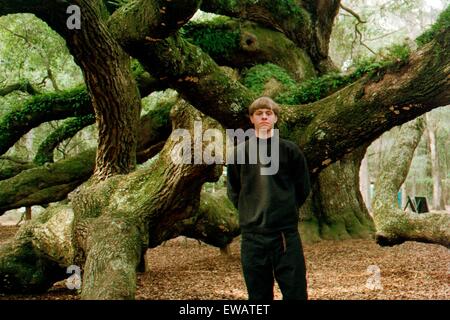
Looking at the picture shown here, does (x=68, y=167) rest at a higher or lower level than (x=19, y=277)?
higher

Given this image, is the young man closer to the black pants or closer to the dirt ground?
the black pants

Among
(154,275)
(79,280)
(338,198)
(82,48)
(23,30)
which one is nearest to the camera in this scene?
(82,48)

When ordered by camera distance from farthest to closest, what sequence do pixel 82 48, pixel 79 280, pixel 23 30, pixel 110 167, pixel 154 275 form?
1. pixel 23 30
2. pixel 154 275
3. pixel 110 167
4. pixel 79 280
5. pixel 82 48

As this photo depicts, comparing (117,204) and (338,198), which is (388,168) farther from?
(117,204)

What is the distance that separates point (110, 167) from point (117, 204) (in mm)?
1035

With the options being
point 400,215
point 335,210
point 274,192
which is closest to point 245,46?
point 335,210

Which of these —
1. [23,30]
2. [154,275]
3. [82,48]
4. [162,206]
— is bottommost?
[154,275]

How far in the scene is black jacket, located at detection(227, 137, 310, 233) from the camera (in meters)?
3.34

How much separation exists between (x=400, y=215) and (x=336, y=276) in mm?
1255

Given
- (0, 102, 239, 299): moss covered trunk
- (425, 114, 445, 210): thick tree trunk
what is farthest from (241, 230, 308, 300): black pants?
(425, 114, 445, 210): thick tree trunk

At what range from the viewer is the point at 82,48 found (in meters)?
5.37

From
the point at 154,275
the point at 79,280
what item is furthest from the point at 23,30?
the point at 79,280

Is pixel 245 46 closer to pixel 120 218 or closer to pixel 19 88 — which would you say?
pixel 120 218

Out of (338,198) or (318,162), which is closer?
(318,162)
